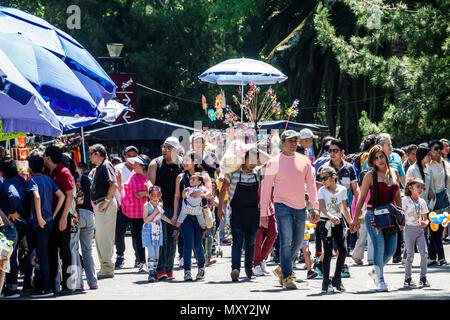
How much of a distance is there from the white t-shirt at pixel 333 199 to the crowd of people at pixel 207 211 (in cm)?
1

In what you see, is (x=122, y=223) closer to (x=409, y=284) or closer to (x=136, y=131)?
(x=409, y=284)

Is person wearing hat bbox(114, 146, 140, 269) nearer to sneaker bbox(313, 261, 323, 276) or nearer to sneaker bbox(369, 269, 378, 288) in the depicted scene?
sneaker bbox(313, 261, 323, 276)

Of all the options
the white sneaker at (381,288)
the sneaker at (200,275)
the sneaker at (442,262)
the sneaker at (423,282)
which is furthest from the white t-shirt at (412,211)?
the sneaker at (200,275)

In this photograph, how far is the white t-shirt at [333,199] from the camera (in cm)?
1083

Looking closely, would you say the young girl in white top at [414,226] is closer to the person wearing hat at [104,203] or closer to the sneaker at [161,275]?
the sneaker at [161,275]

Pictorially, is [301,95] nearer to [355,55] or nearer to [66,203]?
[355,55]

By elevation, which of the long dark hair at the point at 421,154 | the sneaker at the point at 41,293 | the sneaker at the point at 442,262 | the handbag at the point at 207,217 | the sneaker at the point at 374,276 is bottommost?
the sneaker at the point at 41,293

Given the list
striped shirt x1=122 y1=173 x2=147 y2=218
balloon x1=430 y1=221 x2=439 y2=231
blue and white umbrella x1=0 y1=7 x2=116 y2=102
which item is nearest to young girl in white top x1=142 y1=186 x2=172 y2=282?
striped shirt x1=122 y1=173 x2=147 y2=218

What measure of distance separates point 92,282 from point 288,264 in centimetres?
251

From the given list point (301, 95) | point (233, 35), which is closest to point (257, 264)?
point (301, 95)

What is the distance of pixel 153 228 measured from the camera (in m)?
12.3

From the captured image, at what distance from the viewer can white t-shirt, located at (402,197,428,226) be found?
11266 mm

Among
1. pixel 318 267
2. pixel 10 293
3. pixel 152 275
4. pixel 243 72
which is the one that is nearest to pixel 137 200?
pixel 152 275

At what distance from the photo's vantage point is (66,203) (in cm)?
1079
